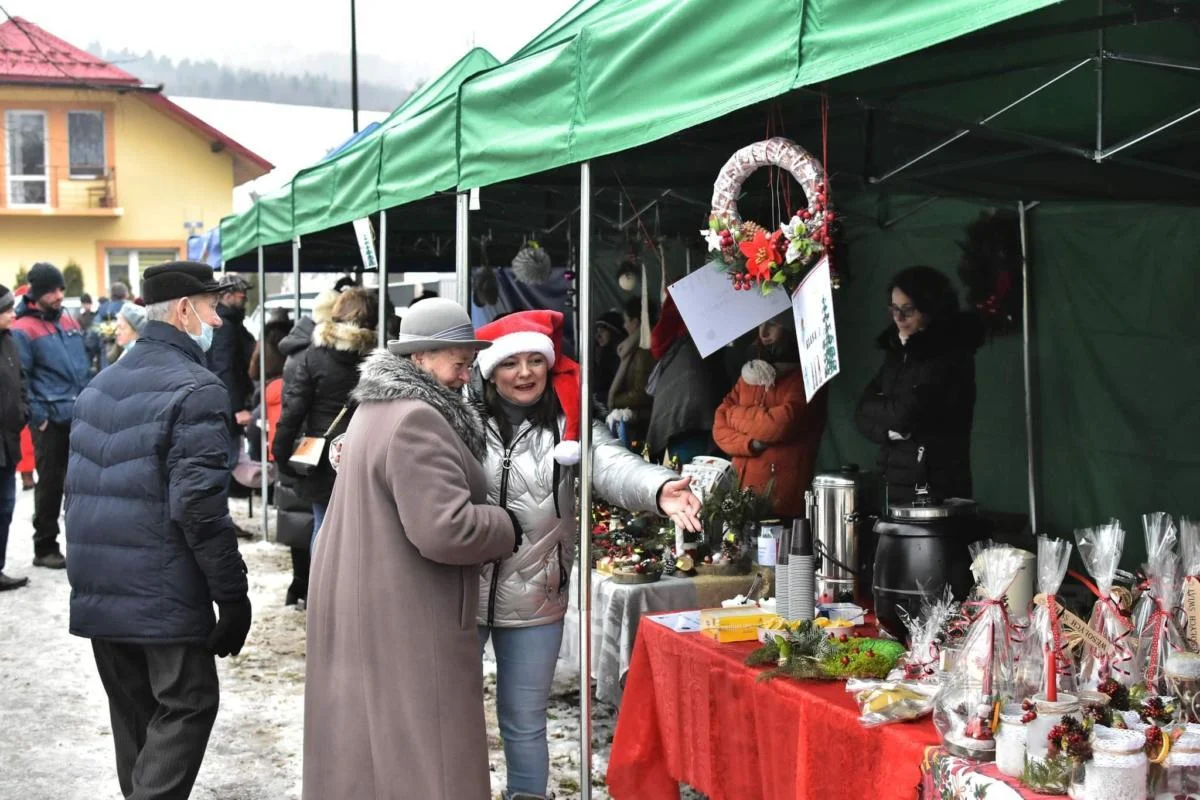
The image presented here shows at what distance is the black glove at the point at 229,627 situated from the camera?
358cm

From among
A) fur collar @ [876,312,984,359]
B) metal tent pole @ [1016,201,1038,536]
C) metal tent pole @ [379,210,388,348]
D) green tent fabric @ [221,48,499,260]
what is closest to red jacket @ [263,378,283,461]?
green tent fabric @ [221,48,499,260]

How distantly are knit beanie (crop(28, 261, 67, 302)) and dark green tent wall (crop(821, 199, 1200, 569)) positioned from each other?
551cm

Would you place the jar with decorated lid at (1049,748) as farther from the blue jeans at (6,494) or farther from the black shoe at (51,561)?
the black shoe at (51,561)

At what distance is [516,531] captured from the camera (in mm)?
3557

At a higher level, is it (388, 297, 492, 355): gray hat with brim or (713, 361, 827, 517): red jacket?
(388, 297, 492, 355): gray hat with brim

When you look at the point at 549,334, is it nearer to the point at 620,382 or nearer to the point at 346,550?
the point at 346,550

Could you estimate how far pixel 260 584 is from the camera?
8352 millimetres

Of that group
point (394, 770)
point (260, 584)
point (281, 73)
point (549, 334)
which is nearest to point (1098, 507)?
point (549, 334)

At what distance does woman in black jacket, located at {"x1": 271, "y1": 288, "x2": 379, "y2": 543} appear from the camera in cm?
653

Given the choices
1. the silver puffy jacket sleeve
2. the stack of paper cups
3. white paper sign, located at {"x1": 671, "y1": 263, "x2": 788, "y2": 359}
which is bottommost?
the stack of paper cups

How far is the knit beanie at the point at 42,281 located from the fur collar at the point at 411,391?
20.0ft

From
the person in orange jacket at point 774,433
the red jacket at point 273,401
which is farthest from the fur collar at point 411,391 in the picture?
the red jacket at point 273,401

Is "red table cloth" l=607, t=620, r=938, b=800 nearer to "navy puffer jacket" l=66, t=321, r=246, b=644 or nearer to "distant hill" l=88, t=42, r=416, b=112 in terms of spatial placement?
"navy puffer jacket" l=66, t=321, r=246, b=644

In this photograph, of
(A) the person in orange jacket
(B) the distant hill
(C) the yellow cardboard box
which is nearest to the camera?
(C) the yellow cardboard box
